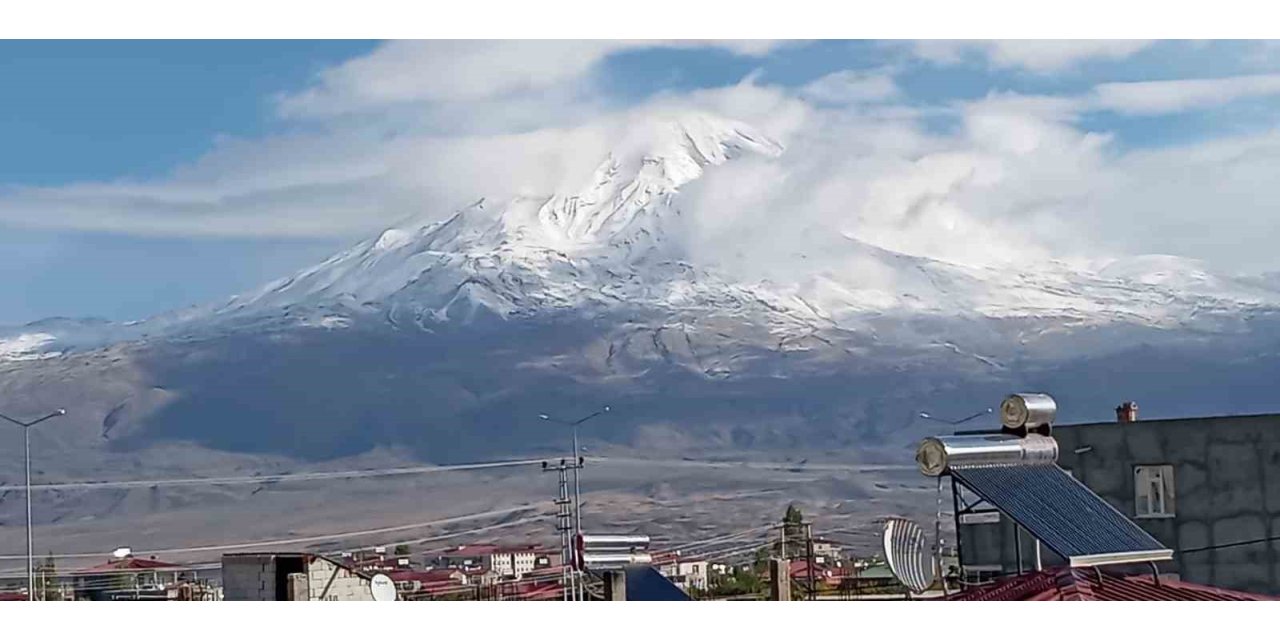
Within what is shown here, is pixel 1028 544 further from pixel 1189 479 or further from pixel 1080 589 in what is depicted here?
pixel 1189 479

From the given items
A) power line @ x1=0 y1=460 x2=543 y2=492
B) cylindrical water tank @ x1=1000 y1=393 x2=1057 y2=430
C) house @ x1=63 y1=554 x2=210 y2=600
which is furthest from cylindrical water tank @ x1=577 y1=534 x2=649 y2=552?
power line @ x1=0 y1=460 x2=543 y2=492

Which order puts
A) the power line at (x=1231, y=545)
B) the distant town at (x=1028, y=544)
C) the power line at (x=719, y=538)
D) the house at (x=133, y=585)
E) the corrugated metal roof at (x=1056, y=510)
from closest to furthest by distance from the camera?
the corrugated metal roof at (x=1056, y=510) → the distant town at (x=1028, y=544) → the power line at (x=1231, y=545) → the house at (x=133, y=585) → the power line at (x=719, y=538)

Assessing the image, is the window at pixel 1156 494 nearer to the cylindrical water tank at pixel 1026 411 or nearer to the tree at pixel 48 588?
the cylindrical water tank at pixel 1026 411

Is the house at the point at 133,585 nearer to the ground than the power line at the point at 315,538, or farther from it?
nearer to the ground

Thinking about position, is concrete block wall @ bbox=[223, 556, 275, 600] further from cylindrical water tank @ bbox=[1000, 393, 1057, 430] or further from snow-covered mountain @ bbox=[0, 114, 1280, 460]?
snow-covered mountain @ bbox=[0, 114, 1280, 460]

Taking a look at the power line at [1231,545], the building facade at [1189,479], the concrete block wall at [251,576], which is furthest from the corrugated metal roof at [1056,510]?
the power line at [1231,545]

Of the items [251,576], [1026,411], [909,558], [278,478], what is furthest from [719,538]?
[1026,411]
